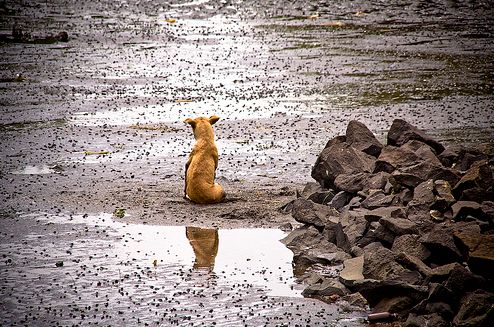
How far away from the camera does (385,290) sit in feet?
25.6

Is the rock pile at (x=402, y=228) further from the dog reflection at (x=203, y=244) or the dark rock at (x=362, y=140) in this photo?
the dog reflection at (x=203, y=244)

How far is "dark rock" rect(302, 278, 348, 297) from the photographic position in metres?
8.20

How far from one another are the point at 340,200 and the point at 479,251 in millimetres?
2890

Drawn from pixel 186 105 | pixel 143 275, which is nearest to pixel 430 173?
pixel 143 275

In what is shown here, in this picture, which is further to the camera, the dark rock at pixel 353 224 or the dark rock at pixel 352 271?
the dark rock at pixel 353 224

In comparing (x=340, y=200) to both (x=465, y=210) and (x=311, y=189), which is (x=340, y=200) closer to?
(x=311, y=189)

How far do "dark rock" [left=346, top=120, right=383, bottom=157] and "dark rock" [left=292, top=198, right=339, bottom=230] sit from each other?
1474mm

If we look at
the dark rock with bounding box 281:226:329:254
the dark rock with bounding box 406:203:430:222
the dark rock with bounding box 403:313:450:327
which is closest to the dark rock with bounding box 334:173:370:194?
the dark rock with bounding box 281:226:329:254

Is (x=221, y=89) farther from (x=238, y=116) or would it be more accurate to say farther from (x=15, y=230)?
(x=15, y=230)

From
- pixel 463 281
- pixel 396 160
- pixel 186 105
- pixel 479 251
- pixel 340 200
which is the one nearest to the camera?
pixel 463 281

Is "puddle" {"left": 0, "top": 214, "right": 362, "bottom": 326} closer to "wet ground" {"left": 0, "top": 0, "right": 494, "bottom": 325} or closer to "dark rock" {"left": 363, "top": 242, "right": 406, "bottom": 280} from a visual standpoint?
"wet ground" {"left": 0, "top": 0, "right": 494, "bottom": 325}

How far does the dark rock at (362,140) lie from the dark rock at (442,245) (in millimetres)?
3109

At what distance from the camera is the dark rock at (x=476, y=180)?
9336 mm

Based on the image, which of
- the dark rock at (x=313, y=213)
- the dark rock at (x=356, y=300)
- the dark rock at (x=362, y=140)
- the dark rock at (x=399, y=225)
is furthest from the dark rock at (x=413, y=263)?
the dark rock at (x=362, y=140)
